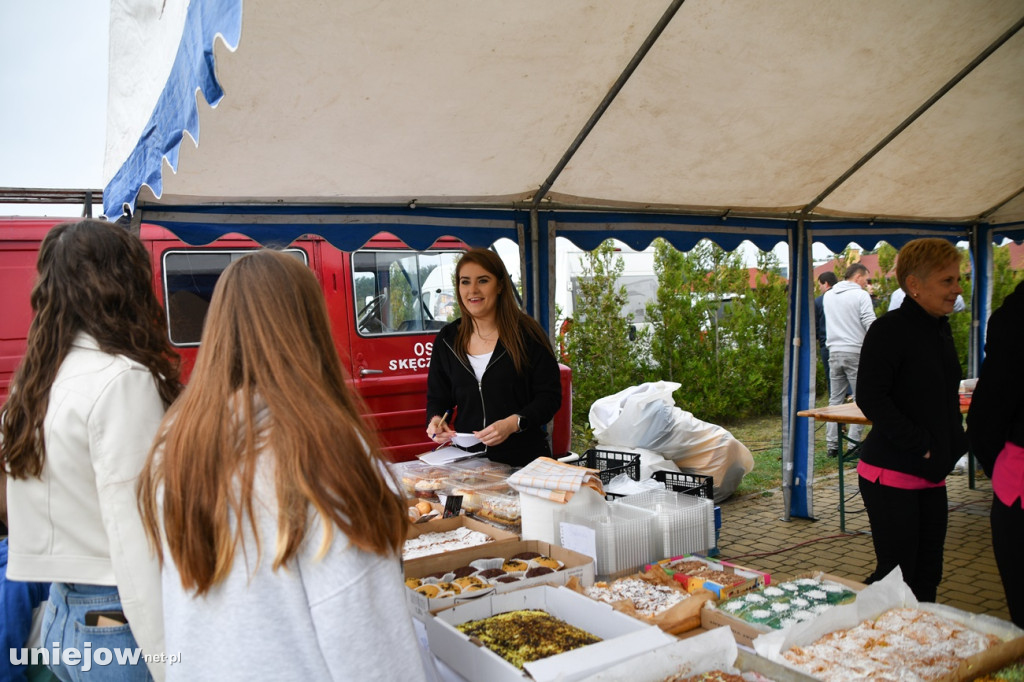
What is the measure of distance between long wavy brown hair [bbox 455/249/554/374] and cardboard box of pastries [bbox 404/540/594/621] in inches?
49.3

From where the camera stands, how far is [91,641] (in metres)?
1.60

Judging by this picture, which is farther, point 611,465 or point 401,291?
point 401,291

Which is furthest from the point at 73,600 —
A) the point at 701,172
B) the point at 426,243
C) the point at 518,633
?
the point at 701,172

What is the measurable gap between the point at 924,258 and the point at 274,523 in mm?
2923

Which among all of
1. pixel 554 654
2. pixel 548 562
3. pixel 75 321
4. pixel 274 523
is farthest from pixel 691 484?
pixel 75 321

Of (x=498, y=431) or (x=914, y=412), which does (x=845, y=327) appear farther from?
(x=498, y=431)

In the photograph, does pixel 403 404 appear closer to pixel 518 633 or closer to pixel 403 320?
pixel 403 320

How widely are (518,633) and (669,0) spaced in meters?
2.50

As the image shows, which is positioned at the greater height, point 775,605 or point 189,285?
point 189,285

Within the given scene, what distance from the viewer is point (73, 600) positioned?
1.62 metres

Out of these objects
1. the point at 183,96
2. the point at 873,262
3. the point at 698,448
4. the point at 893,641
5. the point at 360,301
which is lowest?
the point at 698,448

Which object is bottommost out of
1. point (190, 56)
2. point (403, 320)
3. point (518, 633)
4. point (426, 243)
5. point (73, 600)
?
point (518, 633)

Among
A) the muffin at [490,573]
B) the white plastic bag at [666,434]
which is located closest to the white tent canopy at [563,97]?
the muffin at [490,573]

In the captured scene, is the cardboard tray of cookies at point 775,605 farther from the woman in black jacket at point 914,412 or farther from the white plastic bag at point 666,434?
the white plastic bag at point 666,434
